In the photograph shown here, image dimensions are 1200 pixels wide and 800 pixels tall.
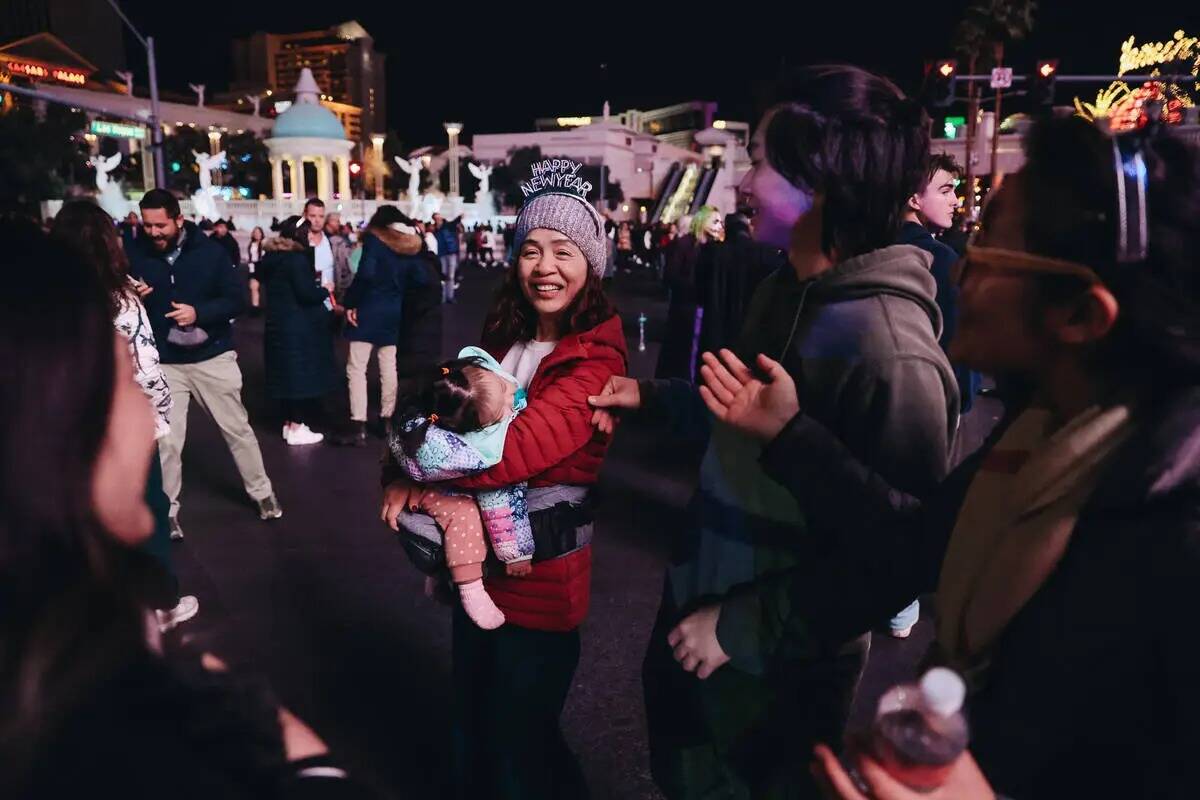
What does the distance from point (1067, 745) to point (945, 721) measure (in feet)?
0.88

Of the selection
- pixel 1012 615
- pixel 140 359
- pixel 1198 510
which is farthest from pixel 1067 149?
pixel 140 359

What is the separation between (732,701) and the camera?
1.91 meters

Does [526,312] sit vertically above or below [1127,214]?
below

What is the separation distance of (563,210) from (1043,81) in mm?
17610

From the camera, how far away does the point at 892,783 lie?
0.94 meters

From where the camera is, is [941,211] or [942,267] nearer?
[942,267]

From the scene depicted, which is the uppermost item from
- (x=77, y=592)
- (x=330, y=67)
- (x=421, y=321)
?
(x=330, y=67)

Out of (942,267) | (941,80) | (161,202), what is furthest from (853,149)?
(941,80)

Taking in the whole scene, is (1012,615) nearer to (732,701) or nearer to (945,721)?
(945,721)

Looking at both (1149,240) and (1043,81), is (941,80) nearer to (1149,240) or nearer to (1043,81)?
(1043,81)

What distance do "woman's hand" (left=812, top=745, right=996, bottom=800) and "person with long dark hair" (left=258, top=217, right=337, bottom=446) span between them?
277 inches

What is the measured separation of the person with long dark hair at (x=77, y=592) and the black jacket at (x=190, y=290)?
4625 mm

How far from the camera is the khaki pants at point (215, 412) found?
510cm

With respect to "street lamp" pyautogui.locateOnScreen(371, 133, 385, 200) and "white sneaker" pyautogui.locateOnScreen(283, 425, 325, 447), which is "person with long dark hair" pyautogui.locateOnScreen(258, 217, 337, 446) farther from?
"street lamp" pyautogui.locateOnScreen(371, 133, 385, 200)
